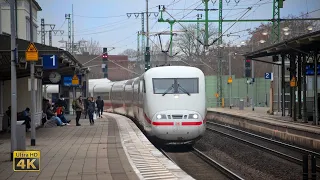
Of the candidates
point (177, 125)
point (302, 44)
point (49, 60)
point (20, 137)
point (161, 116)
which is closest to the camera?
point (20, 137)

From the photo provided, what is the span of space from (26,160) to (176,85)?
9328 millimetres

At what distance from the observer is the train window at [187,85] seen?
56.4 ft

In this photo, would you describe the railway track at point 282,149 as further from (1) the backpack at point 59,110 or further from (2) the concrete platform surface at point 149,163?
(1) the backpack at point 59,110

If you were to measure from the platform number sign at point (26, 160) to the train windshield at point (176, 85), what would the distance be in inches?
Answer: 345

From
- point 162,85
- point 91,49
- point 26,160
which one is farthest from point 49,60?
point 91,49

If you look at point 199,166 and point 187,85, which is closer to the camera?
point 199,166

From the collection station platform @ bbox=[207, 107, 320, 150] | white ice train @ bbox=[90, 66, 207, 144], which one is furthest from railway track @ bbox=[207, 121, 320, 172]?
white ice train @ bbox=[90, 66, 207, 144]

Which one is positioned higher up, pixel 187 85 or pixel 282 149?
pixel 187 85

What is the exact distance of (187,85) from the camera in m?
17.4

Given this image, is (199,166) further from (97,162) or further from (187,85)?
(187,85)

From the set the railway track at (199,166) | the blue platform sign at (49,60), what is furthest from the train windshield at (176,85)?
the blue platform sign at (49,60)

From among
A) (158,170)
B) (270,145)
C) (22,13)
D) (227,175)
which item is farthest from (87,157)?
(22,13)

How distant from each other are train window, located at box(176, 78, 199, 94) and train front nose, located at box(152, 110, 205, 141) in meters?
1.04

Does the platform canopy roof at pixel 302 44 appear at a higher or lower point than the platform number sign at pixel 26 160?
higher
